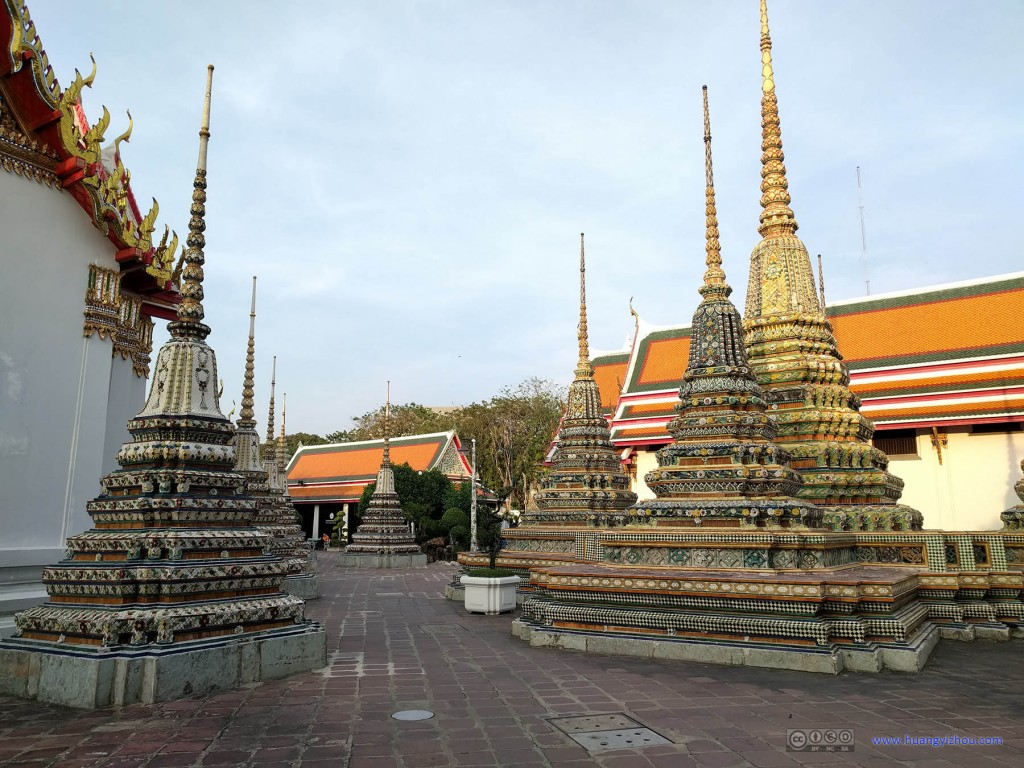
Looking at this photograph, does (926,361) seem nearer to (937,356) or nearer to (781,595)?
(937,356)

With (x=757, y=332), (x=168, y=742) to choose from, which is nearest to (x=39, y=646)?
(x=168, y=742)

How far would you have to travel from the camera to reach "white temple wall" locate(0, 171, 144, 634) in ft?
27.1

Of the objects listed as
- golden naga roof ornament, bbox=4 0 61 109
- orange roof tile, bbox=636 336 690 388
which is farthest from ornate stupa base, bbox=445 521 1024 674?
orange roof tile, bbox=636 336 690 388

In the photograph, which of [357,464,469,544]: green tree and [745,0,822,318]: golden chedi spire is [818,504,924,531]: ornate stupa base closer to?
[745,0,822,318]: golden chedi spire

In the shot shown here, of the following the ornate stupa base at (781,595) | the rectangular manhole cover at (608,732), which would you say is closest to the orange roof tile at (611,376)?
the ornate stupa base at (781,595)

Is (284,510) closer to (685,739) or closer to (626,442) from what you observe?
(626,442)

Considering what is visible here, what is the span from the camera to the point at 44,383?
8.69 m

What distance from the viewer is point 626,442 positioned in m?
23.1

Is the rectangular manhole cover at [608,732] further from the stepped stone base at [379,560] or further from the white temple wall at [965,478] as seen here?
the stepped stone base at [379,560]

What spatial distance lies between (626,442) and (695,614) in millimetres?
15472

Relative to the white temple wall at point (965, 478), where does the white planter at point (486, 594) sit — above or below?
below

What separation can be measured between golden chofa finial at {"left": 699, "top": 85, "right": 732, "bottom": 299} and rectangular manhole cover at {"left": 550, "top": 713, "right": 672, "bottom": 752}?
6.76 m

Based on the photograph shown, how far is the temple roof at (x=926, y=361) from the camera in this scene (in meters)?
17.8

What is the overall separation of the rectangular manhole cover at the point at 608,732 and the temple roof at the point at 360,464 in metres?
32.3
